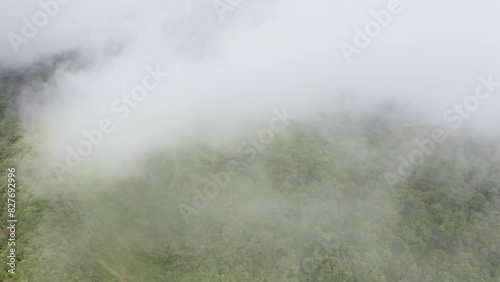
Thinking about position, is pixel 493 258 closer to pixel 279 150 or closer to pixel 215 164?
pixel 279 150

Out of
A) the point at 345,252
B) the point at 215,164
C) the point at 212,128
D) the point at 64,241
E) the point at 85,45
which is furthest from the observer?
the point at 85,45

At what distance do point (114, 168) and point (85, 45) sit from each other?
94.5m

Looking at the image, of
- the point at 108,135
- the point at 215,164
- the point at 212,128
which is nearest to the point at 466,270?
the point at 215,164

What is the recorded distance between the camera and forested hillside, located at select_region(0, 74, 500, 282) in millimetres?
94625

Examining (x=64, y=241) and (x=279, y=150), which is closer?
(x=64, y=241)

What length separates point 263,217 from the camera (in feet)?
368

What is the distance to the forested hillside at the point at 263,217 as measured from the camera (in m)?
94.6

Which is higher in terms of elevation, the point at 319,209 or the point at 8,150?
the point at 8,150

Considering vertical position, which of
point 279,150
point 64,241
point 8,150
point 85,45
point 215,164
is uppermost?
point 85,45

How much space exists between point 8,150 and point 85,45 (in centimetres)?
8639

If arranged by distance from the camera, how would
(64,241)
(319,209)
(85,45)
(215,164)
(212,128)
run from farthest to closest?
1. (85,45)
2. (212,128)
3. (215,164)
4. (319,209)
5. (64,241)

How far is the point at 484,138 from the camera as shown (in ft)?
495

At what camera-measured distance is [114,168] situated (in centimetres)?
11700

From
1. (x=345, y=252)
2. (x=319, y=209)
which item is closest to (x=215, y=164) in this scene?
(x=319, y=209)
